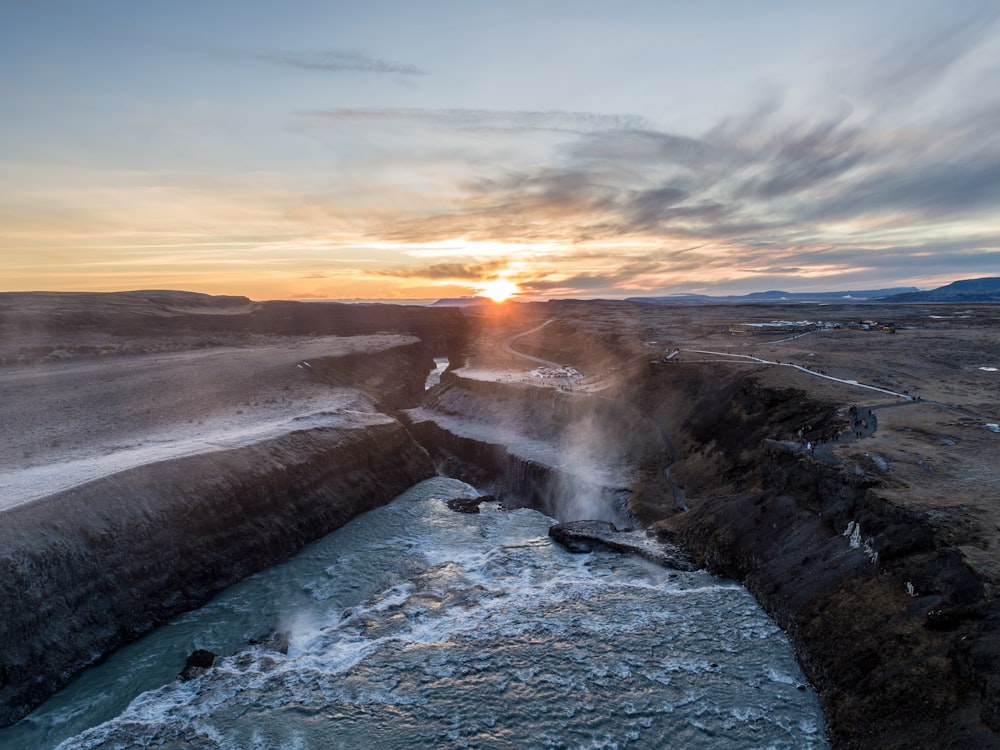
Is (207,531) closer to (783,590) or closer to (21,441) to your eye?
(21,441)

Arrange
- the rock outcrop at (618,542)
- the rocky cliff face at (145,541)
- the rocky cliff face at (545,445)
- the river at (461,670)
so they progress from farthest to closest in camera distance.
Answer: the rocky cliff face at (545,445) < the rock outcrop at (618,542) < the rocky cliff face at (145,541) < the river at (461,670)

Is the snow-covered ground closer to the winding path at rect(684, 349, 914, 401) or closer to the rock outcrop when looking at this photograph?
the rock outcrop

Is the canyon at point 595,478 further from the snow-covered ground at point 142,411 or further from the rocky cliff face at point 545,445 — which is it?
the snow-covered ground at point 142,411

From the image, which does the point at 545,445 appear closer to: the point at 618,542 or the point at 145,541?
the point at 618,542

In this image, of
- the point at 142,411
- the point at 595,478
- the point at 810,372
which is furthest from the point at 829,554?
the point at 142,411

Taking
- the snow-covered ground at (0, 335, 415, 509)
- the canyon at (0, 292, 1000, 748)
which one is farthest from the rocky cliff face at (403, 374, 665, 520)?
the snow-covered ground at (0, 335, 415, 509)

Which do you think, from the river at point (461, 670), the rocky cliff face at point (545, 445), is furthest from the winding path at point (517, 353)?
the river at point (461, 670)

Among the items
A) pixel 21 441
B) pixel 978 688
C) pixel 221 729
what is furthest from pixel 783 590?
pixel 21 441
